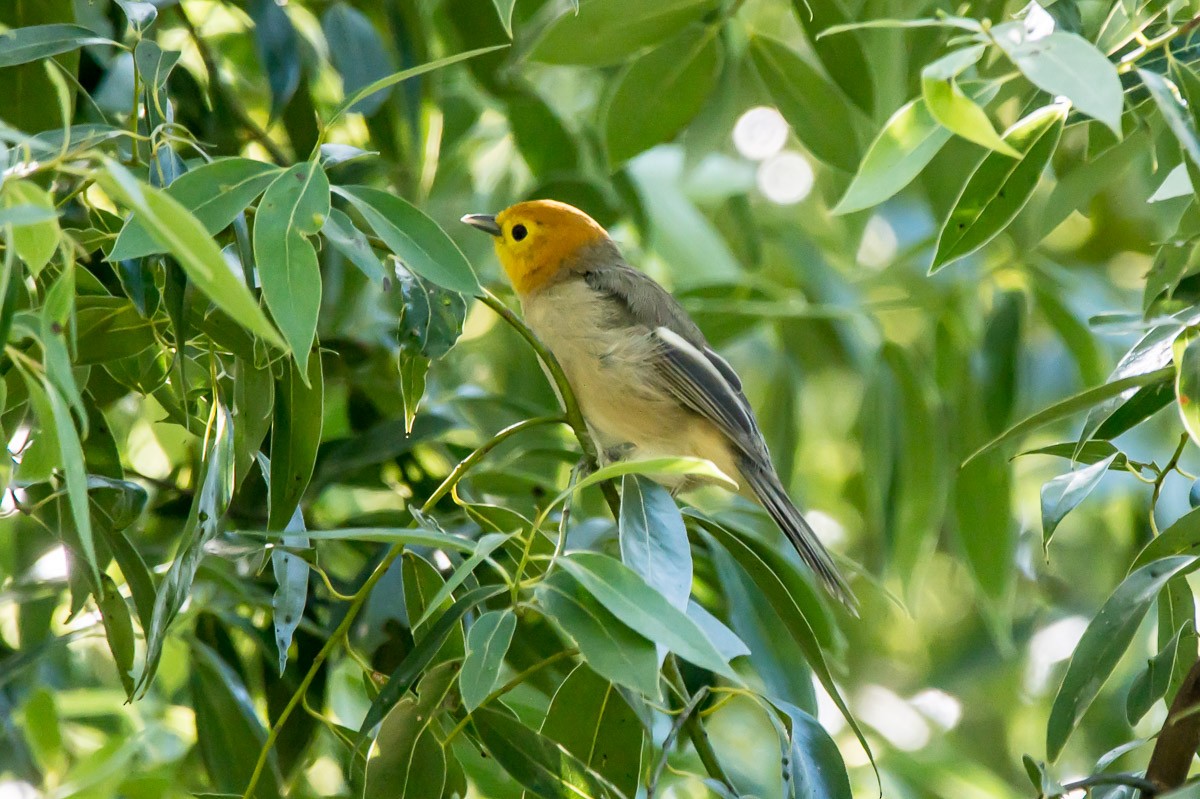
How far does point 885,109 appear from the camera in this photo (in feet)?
10.5

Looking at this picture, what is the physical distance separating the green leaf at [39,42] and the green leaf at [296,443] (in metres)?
0.56

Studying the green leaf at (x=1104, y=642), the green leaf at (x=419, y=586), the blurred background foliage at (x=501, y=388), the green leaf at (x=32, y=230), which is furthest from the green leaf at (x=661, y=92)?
the green leaf at (x=32, y=230)

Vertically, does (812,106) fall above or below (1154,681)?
above

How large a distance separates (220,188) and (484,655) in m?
0.67

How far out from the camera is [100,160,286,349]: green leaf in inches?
47.9

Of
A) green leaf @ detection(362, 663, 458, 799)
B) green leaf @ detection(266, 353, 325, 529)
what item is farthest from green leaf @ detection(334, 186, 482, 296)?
green leaf @ detection(362, 663, 458, 799)

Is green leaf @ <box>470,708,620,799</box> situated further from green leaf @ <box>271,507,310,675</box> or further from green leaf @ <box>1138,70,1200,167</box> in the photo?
green leaf @ <box>1138,70,1200,167</box>

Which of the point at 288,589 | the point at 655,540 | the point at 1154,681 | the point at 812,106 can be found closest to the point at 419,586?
the point at 288,589

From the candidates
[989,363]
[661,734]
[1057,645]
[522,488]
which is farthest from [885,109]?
[1057,645]

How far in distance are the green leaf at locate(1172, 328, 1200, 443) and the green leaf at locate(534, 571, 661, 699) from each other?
2.42 ft

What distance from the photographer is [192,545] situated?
1811 mm

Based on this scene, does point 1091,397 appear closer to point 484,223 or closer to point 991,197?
point 991,197

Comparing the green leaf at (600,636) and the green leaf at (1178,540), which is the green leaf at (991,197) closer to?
the green leaf at (1178,540)

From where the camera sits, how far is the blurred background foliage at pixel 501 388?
166 cm
